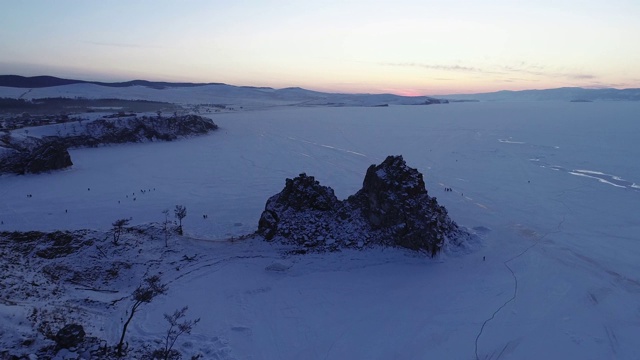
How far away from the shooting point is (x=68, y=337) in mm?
19000

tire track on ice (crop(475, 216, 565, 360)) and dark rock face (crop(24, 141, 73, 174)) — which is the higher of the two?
dark rock face (crop(24, 141, 73, 174))

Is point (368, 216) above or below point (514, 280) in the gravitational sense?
above

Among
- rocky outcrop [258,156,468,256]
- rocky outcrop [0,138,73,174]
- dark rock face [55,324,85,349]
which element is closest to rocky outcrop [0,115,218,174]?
rocky outcrop [0,138,73,174]

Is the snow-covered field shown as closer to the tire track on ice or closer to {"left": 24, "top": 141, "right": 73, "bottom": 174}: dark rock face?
the tire track on ice

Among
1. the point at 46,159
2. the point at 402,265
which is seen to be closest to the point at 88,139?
the point at 46,159

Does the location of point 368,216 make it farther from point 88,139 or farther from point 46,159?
point 88,139

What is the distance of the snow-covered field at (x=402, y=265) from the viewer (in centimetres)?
2241

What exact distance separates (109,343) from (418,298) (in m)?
18.0

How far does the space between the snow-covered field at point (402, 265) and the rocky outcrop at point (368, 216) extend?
1.47 meters

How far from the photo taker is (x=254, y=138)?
91.8 metres

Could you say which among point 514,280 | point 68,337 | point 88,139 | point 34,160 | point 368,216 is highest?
point 88,139

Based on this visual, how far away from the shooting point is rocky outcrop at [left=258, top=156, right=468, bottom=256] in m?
32.0

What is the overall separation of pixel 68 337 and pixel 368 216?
22330mm

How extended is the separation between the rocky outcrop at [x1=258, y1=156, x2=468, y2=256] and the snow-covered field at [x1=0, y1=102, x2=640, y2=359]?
147 centimetres
